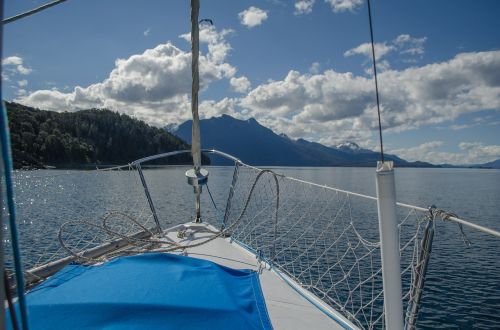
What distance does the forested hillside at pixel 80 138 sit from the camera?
3880 inches

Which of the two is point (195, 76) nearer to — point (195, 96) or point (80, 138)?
point (195, 96)

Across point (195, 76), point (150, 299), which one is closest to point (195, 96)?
point (195, 76)

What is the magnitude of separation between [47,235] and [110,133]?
126m

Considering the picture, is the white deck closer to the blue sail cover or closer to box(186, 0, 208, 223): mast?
the blue sail cover

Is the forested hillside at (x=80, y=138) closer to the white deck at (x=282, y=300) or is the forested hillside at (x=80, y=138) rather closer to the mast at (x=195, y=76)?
the mast at (x=195, y=76)

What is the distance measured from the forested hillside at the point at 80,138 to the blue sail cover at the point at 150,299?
333 ft

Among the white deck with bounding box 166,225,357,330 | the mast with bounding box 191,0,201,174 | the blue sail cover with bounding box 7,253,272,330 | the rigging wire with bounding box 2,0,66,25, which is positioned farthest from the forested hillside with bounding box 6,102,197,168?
the blue sail cover with bounding box 7,253,272,330

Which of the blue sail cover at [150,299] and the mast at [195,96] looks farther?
the mast at [195,96]

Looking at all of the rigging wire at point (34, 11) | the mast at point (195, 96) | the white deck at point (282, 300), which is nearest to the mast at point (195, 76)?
the mast at point (195, 96)

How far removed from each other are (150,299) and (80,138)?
13622 centimetres

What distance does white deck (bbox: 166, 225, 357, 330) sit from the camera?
2.96 meters

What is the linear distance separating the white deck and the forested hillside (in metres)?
101

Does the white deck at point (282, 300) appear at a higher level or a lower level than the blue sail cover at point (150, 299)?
lower

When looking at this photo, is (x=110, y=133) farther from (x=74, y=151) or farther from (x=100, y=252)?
(x=100, y=252)
